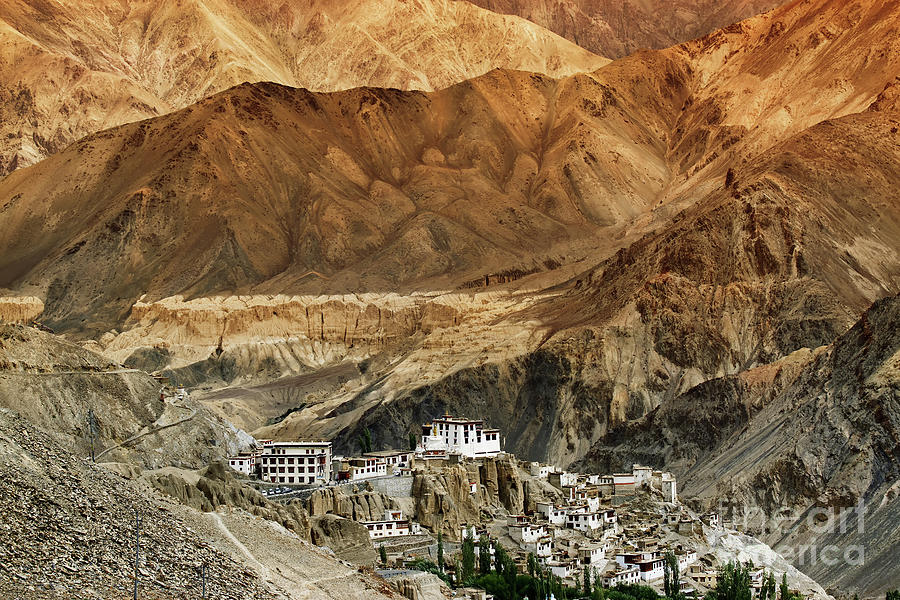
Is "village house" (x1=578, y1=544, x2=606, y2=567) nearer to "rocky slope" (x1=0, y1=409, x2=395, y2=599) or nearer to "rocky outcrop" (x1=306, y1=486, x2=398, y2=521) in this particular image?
"rocky outcrop" (x1=306, y1=486, x2=398, y2=521)

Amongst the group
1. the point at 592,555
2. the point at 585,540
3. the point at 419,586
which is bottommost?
the point at 419,586

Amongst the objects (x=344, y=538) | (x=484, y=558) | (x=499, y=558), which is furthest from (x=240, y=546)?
(x=499, y=558)

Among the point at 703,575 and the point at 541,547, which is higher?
the point at 541,547

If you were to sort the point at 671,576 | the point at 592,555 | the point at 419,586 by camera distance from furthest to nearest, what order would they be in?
1. the point at 671,576
2. the point at 592,555
3. the point at 419,586

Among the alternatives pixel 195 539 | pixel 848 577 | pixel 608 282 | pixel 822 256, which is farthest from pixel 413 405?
pixel 195 539

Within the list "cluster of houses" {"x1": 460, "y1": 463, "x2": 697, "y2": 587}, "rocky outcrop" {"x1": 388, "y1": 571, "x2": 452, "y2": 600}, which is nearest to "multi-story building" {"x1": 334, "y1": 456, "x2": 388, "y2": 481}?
"cluster of houses" {"x1": 460, "y1": 463, "x2": 697, "y2": 587}

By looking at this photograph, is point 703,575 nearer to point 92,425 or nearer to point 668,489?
point 668,489

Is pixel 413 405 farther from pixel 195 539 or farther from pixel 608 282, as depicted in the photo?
pixel 195 539
